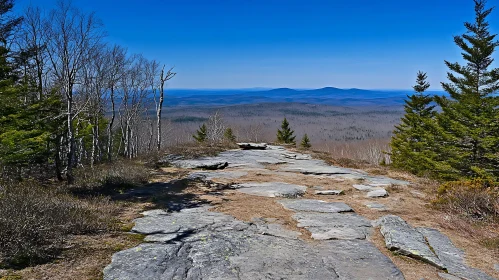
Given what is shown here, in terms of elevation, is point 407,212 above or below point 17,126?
below

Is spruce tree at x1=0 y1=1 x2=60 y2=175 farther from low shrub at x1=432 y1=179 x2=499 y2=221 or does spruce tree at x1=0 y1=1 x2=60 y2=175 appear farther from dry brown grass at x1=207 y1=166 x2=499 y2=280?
low shrub at x1=432 y1=179 x2=499 y2=221

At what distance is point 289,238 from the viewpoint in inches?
215

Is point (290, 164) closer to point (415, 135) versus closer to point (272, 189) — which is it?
point (272, 189)

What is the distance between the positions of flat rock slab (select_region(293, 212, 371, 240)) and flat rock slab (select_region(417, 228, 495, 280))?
1.07 metres

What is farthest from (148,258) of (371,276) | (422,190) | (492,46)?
(492,46)

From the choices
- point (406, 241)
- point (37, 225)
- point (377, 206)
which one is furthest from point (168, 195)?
point (406, 241)

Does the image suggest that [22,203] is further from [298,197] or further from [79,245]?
[298,197]

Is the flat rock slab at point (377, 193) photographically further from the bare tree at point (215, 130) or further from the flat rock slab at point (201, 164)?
the bare tree at point (215, 130)

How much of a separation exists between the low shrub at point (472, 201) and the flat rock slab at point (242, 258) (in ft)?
11.1

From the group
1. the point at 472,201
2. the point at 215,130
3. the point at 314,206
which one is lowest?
the point at 215,130

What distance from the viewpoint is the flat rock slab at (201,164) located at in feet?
45.3

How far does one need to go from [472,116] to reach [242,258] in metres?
19.4

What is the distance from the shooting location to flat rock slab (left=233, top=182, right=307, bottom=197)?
29.9 feet

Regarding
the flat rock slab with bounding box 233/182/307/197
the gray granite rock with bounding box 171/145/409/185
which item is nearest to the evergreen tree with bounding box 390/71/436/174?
the gray granite rock with bounding box 171/145/409/185
